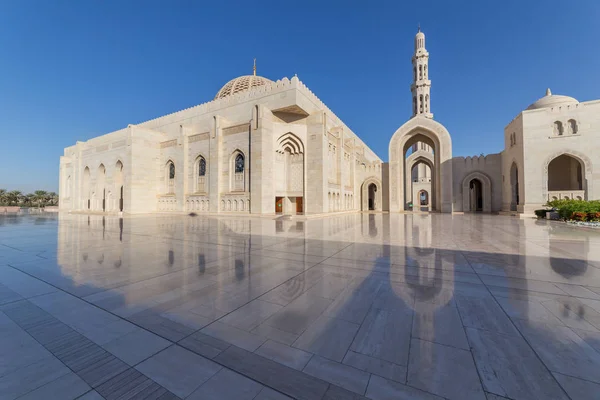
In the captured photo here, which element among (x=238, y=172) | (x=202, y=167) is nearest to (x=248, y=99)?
(x=238, y=172)

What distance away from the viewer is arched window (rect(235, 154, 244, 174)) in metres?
22.3

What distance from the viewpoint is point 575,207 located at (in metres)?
13.2

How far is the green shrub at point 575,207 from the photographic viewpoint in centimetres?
1252

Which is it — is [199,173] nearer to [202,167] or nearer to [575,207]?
[202,167]

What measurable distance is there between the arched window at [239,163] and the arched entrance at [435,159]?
16.2 metres

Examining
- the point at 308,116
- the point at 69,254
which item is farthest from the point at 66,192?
the point at 69,254

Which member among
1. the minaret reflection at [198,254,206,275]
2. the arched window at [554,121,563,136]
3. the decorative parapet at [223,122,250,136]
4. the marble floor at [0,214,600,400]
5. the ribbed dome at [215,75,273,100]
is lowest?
the marble floor at [0,214,600,400]

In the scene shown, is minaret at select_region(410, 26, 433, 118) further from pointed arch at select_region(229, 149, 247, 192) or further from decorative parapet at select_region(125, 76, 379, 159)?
pointed arch at select_region(229, 149, 247, 192)

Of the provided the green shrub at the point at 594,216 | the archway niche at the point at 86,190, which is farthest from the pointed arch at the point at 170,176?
the green shrub at the point at 594,216

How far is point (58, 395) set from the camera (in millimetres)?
1628

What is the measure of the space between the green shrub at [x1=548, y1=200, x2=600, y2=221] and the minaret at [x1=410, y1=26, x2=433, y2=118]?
24755 millimetres

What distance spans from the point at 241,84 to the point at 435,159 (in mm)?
25370

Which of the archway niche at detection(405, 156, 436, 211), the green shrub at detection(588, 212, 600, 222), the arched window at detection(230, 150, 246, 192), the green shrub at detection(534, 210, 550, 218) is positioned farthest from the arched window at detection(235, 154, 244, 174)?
the green shrub at detection(534, 210, 550, 218)

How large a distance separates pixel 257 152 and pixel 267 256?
15943mm
